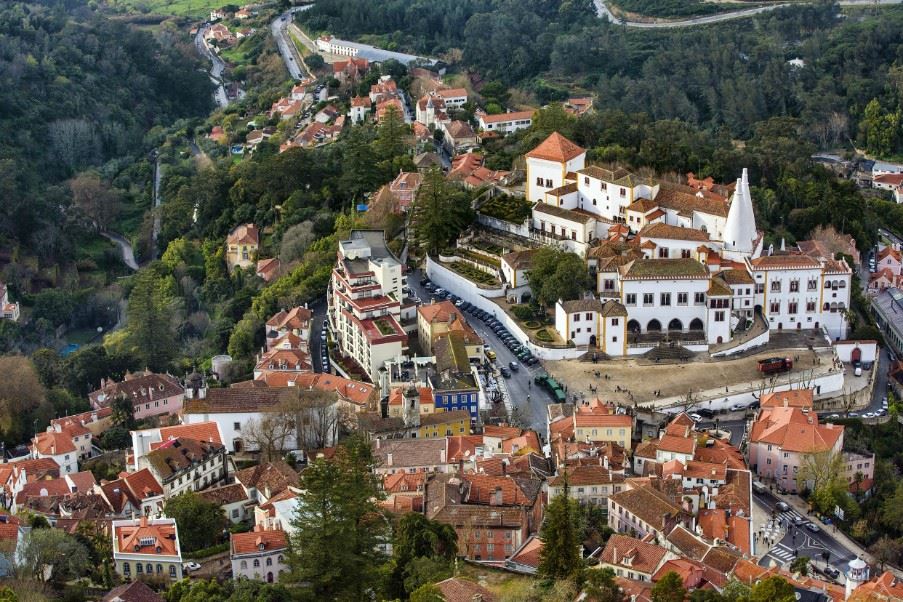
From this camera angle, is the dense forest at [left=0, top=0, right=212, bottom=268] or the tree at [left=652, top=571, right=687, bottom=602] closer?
the tree at [left=652, top=571, right=687, bottom=602]

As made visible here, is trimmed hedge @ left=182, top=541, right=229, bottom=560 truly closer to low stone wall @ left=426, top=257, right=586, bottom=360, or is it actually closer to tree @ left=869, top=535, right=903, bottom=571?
low stone wall @ left=426, top=257, right=586, bottom=360

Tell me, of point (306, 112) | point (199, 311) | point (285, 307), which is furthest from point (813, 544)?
point (306, 112)

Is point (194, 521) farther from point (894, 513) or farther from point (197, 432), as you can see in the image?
point (894, 513)

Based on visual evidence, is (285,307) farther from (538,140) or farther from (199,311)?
(538,140)

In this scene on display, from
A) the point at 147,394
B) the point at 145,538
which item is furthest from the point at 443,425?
the point at 147,394

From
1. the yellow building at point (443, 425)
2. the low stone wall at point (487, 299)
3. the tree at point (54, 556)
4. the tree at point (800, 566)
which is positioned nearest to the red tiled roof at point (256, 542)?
the tree at point (54, 556)

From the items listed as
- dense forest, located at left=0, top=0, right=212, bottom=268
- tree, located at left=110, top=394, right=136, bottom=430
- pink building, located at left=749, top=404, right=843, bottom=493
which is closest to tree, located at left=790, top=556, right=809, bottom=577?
pink building, located at left=749, top=404, right=843, bottom=493
